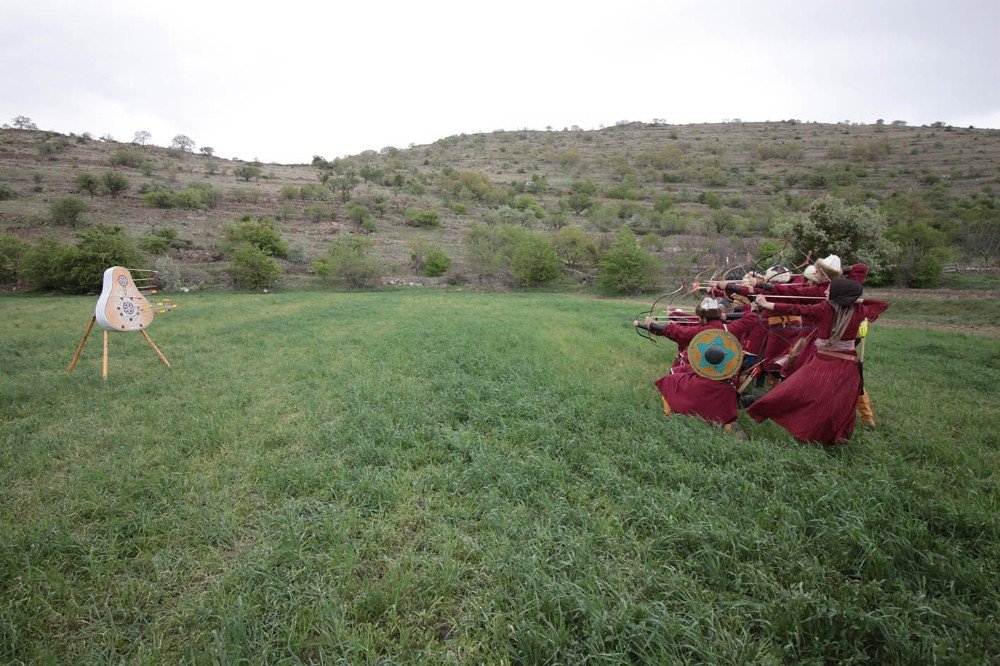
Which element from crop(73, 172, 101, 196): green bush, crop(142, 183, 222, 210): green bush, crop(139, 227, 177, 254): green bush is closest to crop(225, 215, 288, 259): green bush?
crop(139, 227, 177, 254): green bush

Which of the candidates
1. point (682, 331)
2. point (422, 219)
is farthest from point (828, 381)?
point (422, 219)

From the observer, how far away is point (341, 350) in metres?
8.58

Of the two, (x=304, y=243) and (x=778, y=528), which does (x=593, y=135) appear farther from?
(x=778, y=528)

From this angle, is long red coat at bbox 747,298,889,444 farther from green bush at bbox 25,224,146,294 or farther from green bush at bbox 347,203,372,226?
green bush at bbox 347,203,372,226

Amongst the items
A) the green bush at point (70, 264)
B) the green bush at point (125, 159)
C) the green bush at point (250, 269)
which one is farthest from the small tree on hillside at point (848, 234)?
the green bush at point (125, 159)

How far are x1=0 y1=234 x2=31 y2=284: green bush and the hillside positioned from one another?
6457 millimetres

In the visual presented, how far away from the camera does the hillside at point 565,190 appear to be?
94.5 ft

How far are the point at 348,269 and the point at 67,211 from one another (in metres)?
21.3

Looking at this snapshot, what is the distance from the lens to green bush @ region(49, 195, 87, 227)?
26938 mm

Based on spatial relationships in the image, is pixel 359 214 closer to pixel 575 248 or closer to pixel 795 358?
pixel 575 248

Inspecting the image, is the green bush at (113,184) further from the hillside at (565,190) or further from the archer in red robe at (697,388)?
the archer in red robe at (697,388)

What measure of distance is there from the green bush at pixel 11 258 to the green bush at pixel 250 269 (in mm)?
9025

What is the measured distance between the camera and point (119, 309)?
7.16 metres

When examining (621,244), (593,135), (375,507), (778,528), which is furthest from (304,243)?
(593,135)
